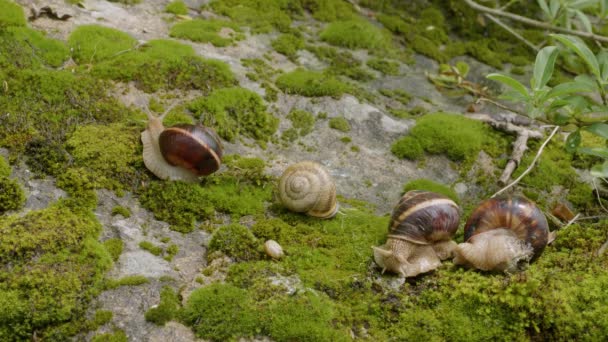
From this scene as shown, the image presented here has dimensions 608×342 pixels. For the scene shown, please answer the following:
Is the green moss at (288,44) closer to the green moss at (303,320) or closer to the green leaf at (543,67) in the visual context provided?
the green leaf at (543,67)

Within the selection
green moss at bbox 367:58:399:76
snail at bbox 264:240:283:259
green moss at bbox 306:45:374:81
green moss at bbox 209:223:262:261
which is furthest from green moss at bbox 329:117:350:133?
snail at bbox 264:240:283:259

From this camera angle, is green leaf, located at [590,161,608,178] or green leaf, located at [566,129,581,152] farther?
green leaf, located at [566,129,581,152]

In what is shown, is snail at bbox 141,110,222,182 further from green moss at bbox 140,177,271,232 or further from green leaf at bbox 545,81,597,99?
green leaf at bbox 545,81,597,99

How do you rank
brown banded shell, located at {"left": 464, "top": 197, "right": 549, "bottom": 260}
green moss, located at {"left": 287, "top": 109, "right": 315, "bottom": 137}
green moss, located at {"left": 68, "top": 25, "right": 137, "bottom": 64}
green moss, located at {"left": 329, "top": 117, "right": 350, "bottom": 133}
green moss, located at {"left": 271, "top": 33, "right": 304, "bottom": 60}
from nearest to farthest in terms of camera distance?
1. brown banded shell, located at {"left": 464, "top": 197, "right": 549, "bottom": 260}
2. green moss, located at {"left": 68, "top": 25, "right": 137, "bottom": 64}
3. green moss, located at {"left": 287, "top": 109, "right": 315, "bottom": 137}
4. green moss, located at {"left": 329, "top": 117, "right": 350, "bottom": 133}
5. green moss, located at {"left": 271, "top": 33, "right": 304, "bottom": 60}

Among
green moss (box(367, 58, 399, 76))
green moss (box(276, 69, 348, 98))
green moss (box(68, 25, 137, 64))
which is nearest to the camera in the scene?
green moss (box(68, 25, 137, 64))

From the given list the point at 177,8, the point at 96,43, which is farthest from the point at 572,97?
the point at 177,8

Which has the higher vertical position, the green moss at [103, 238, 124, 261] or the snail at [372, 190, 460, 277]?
the snail at [372, 190, 460, 277]

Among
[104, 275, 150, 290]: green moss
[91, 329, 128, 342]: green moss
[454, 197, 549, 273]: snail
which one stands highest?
[454, 197, 549, 273]: snail

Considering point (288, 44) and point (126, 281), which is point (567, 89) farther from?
point (288, 44)
